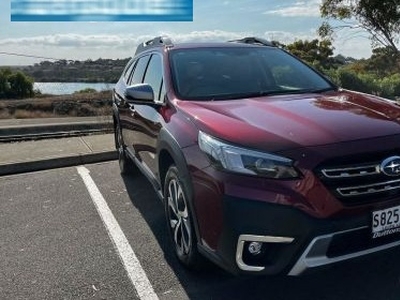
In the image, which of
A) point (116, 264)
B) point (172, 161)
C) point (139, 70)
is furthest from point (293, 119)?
point (139, 70)

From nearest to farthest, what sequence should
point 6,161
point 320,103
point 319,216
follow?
point 319,216, point 320,103, point 6,161

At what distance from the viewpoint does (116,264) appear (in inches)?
150

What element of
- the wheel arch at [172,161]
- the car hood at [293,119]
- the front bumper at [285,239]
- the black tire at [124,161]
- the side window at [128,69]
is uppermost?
the side window at [128,69]

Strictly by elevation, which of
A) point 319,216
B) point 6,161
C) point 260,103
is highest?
point 260,103

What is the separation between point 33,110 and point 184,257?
2903 centimetres

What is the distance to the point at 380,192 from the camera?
2.79 meters

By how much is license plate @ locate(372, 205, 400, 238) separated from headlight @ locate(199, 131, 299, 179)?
1.78 ft

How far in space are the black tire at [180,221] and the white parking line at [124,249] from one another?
32cm

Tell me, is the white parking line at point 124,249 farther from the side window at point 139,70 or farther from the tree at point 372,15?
the tree at point 372,15

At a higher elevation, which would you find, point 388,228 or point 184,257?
point 388,228

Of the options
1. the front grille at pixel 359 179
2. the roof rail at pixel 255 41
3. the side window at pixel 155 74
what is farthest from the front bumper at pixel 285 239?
the roof rail at pixel 255 41

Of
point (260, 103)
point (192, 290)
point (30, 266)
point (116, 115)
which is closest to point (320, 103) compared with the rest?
point (260, 103)

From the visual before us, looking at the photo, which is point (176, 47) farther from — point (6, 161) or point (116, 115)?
point (6, 161)

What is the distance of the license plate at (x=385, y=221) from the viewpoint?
9.11 ft
